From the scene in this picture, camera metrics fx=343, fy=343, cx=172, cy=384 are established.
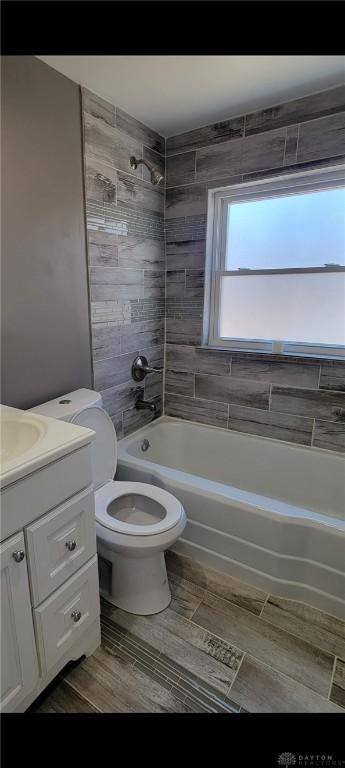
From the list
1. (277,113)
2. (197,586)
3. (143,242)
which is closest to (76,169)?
(143,242)

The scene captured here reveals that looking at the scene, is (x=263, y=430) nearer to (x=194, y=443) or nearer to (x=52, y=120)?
(x=194, y=443)

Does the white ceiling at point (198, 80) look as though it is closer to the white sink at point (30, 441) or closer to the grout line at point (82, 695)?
the white sink at point (30, 441)

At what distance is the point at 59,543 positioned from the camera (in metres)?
1.02

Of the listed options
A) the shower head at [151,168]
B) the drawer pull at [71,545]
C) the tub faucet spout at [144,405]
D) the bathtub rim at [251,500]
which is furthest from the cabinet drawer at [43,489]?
the shower head at [151,168]

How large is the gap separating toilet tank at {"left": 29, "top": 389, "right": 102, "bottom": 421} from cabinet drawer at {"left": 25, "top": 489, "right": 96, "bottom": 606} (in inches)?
15.4

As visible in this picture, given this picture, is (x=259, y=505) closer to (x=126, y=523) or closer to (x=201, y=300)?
(x=126, y=523)

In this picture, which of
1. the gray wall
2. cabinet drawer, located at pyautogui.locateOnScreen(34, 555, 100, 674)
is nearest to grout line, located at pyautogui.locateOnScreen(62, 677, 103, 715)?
cabinet drawer, located at pyautogui.locateOnScreen(34, 555, 100, 674)

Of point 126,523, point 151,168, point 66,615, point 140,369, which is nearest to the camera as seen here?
point 66,615

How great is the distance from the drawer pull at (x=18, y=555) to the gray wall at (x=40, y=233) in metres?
0.69

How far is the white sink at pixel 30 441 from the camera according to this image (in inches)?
33.7

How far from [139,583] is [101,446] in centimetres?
60

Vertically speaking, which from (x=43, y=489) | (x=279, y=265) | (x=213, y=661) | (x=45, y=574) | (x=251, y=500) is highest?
(x=279, y=265)

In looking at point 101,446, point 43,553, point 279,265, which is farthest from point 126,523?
point 279,265

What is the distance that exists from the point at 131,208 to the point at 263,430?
1530mm
